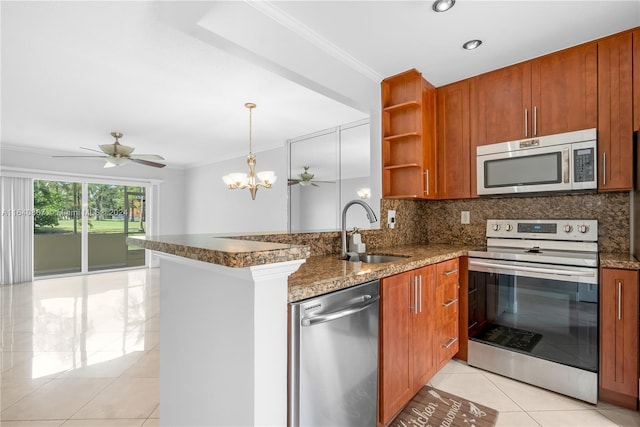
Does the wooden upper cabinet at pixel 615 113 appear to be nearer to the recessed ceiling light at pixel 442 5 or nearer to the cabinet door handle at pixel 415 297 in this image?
the recessed ceiling light at pixel 442 5

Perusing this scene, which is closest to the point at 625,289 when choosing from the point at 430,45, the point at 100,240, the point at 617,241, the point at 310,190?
the point at 617,241

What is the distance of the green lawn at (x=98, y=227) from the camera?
5.97 m

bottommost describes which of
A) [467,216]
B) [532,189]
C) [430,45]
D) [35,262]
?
[35,262]

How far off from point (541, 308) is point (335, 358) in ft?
5.31

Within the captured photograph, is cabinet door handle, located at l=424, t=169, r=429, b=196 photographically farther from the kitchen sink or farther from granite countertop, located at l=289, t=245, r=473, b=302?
granite countertop, located at l=289, t=245, r=473, b=302

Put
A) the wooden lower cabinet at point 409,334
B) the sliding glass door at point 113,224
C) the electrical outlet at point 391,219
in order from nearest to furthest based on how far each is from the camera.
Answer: the wooden lower cabinet at point 409,334 → the electrical outlet at point 391,219 → the sliding glass door at point 113,224

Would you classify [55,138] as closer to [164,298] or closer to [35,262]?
[35,262]

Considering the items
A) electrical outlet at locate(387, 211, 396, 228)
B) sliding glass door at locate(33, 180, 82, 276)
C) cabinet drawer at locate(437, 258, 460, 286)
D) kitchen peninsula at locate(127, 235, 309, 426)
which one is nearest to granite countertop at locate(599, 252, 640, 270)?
cabinet drawer at locate(437, 258, 460, 286)

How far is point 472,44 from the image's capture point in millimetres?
2158

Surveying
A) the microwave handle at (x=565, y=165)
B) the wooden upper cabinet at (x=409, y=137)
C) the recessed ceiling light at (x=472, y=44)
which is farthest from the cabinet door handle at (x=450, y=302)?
the recessed ceiling light at (x=472, y=44)

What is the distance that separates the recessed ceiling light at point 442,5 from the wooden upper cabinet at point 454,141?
1070mm

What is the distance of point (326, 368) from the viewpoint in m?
1.21

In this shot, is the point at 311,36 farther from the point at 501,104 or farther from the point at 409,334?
the point at 409,334

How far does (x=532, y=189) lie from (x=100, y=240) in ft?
25.0
